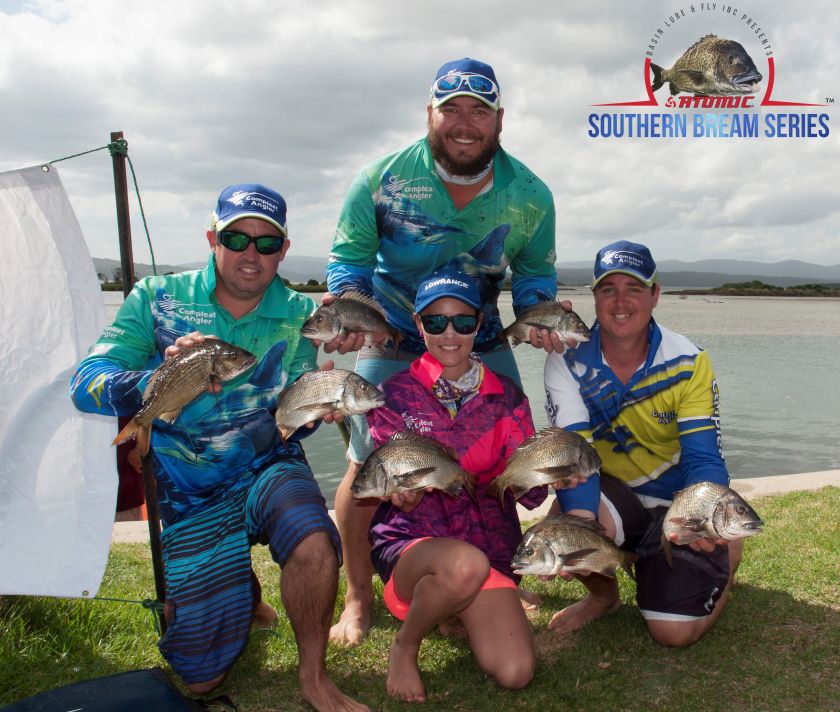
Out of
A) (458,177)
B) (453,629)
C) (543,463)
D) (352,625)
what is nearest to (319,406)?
(543,463)

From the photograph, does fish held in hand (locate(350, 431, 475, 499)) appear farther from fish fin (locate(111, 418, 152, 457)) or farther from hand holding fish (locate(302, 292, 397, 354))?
fish fin (locate(111, 418, 152, 457))

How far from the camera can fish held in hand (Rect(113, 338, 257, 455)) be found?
3.41 meters

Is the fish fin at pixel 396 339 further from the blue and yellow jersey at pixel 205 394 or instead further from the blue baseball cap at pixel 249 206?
the blue baseball cap at pixel 249 206

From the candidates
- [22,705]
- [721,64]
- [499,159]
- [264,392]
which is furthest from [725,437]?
[22,705]

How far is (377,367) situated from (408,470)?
4.65 ft

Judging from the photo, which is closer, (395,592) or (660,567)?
(395,592)

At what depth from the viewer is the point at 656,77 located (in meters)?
10.4

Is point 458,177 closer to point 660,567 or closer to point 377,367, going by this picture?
point 377,367

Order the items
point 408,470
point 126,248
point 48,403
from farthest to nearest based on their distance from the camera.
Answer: point 48,403 < point 126,248 < point 408,470

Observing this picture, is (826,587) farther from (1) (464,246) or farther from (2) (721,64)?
(2) (721,64)

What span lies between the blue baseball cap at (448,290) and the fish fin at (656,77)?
7.89 m

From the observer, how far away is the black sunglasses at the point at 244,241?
12.7ft

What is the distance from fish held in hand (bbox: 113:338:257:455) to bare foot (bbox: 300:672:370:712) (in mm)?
1400

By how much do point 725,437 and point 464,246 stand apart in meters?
12.4
